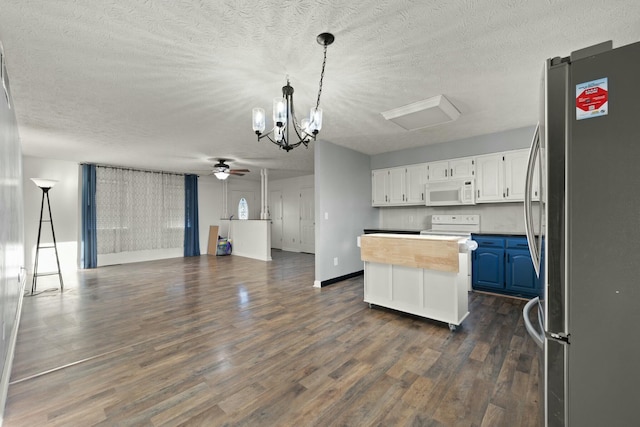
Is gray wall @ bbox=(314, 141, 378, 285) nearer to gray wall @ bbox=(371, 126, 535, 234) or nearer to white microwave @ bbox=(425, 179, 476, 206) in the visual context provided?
gray wall @ bbox=(371, 126, 535, 234)

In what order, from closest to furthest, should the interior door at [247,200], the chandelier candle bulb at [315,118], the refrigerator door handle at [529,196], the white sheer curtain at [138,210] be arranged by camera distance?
the refrigerator door handle at [529,196] → the chandelier candle bulb at [315,118] → the white sheer curtain at [138,210] → the interior door at [247,200]

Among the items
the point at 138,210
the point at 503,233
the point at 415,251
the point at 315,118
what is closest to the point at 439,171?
the point at 503,233

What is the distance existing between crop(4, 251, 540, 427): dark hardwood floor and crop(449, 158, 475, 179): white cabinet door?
1.89m

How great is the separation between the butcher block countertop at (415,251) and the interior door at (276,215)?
20.9 feet

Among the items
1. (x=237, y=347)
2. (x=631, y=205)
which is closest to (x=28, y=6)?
(x=237, y=347)

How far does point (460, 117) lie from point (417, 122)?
0.61 m

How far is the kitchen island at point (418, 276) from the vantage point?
8.95ft

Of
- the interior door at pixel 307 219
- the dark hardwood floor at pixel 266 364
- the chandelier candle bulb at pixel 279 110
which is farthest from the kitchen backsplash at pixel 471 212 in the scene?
the chandelier candle bulb at pixel 279 110

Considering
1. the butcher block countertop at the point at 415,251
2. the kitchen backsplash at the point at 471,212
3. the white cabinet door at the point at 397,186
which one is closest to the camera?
the butcher block countertop at the point at 415,251

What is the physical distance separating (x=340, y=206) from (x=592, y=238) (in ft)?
12.9

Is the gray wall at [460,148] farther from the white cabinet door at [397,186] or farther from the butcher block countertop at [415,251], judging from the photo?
the butcher block countertop at [415,251]

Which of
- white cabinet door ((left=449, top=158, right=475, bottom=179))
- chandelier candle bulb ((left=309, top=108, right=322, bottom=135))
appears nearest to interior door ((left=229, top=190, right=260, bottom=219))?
white cabinet door ((left=449, top=158, right=475, bottom=179))

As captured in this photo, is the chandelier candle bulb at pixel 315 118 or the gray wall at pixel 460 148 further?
the gray wall at pixel 460 148

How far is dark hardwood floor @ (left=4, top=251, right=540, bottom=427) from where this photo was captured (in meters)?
1.63
